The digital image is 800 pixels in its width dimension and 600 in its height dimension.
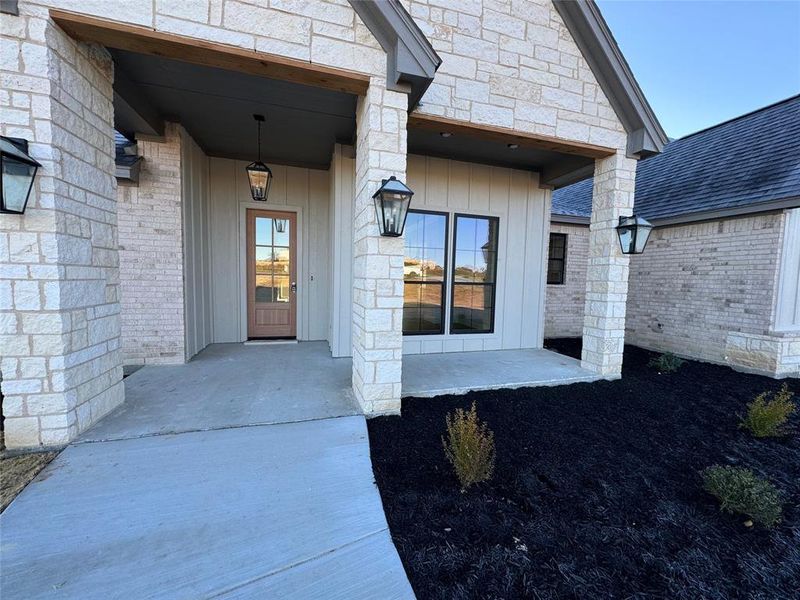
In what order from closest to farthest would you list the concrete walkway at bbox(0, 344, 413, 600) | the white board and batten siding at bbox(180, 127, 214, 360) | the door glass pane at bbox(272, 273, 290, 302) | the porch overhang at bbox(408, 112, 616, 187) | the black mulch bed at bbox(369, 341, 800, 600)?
the concrete walkway at bbox(0, 344, 413, 600), the black mulch bed at bbox(369, 341, 800, 600), the porch overhang at bbox(408, 112, 616, 187), the white board and batten siding at bbox(180, 127, 214, 360), the door glass pane at bbox(272, 273, 290, 302)

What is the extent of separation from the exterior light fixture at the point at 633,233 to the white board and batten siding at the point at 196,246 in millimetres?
5575

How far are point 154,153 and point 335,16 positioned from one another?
291 cm

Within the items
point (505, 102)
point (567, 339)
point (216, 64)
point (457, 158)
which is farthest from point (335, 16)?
point (567, 339)

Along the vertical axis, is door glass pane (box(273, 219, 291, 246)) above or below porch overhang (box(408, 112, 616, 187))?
below

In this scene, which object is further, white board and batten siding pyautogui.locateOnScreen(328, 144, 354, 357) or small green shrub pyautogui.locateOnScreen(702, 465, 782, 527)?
white board and batten siding pyautogui.locateOnScreen(328, 144, 354, 357)

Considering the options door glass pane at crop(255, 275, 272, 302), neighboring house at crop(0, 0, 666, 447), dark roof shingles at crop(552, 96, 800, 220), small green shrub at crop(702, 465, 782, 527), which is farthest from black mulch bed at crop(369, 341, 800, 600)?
dark roof shingles at crop(552, 96, 800, 220)

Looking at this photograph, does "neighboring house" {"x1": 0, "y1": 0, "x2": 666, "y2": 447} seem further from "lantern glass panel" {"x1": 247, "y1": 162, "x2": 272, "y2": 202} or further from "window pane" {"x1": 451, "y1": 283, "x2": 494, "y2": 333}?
"lantern glass panel" {"x1": 247, "y1": 162, "x2": 272, "y2": 202}

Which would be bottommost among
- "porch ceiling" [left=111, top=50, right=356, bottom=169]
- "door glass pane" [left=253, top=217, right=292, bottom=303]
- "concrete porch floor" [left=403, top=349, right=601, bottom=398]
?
"concrete porch floor" [left=403, top=349, right=601, bottom=398]

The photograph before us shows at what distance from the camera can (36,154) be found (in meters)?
2.22

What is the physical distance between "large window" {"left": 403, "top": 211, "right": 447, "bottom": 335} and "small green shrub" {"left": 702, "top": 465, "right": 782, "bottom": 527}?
3.63 m

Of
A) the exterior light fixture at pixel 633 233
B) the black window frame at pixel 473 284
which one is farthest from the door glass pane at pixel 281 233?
the exterior light fixture at pixel 633 233

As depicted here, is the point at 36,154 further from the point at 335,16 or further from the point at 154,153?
the point at 335,16

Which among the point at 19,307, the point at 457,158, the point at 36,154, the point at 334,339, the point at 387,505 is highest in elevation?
the point at 457,158

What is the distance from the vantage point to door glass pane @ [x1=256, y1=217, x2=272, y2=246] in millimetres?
5512
